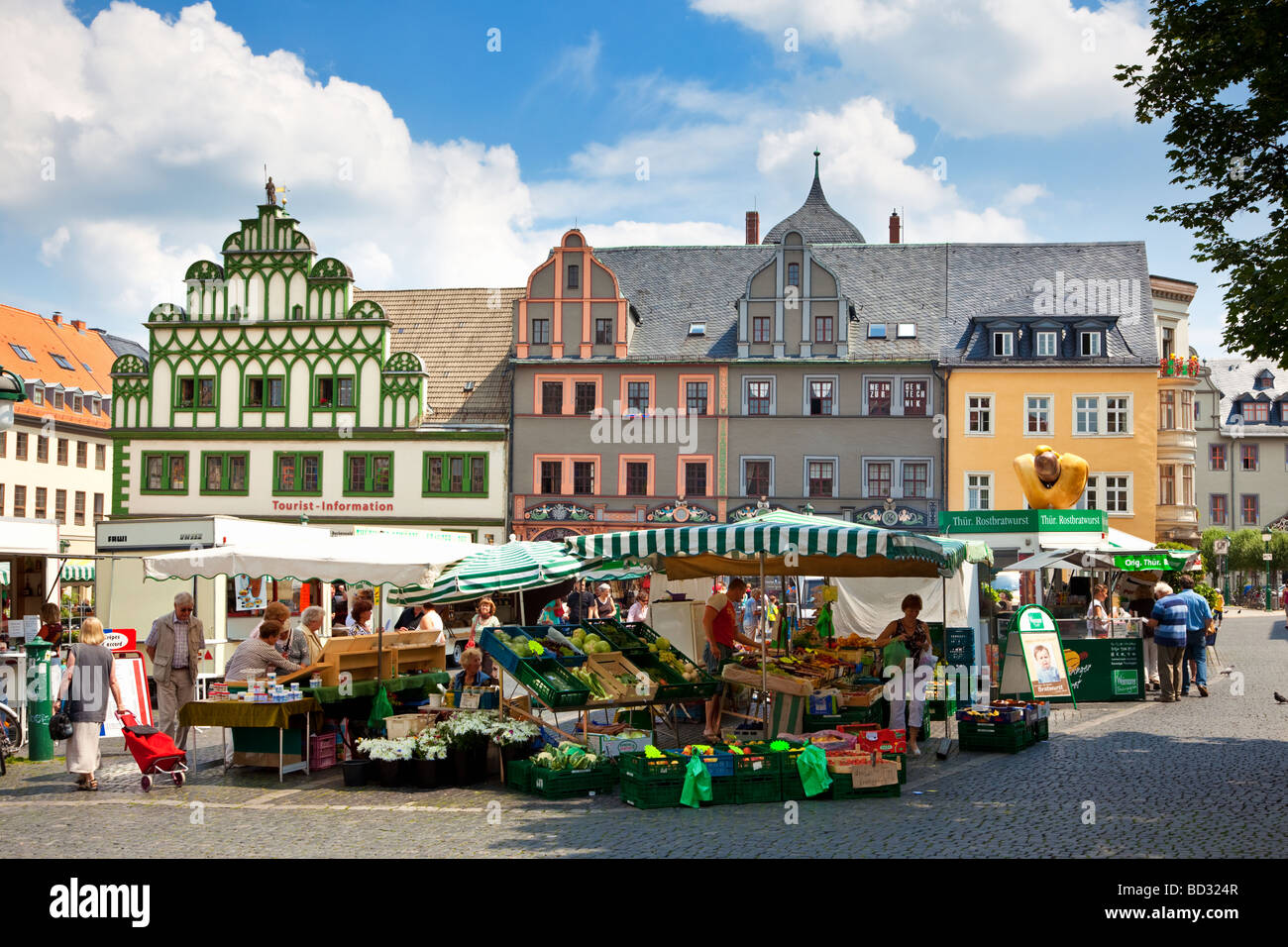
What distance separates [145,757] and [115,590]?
32.9 feet

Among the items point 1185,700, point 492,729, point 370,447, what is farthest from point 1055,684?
point 370,447

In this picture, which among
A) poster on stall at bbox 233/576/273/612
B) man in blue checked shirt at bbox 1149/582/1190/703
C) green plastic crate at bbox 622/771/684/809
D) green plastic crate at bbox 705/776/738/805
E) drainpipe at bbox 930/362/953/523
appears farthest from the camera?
drainpipe at bbox 930/362/953/523

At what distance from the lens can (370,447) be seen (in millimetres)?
42344

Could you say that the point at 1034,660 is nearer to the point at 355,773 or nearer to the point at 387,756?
the point at 387,756

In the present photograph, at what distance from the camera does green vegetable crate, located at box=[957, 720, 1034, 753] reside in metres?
13.5

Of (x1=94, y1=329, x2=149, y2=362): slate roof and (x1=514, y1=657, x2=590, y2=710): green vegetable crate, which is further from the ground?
(x1=94, y1=329, x2=149, y2=362): slate roof

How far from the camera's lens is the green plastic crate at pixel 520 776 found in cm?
1138

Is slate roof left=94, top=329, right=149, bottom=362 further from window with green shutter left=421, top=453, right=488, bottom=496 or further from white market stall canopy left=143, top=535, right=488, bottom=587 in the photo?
white market stall canopy left=143, top=535, right=488, bottom=587

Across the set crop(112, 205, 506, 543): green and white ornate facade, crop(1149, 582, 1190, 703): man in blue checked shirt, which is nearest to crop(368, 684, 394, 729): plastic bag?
crop(1149, 582, 1190, 703): man in blue checked shirt

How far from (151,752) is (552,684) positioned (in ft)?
12.1

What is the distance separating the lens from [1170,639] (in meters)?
18.2

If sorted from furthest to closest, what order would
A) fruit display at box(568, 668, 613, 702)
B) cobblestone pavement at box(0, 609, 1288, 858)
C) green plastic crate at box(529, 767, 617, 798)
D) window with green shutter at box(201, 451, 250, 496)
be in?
window with green shutter at box(201, 451, 250, 496) → fruit display at box(568, 668, 613, 702) → green plastic crate at box(529, 767, 617, 798) → cobblestone pavement at box(0, 609, 1288, 858)

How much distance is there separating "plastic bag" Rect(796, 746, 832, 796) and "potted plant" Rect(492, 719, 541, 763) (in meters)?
2.70

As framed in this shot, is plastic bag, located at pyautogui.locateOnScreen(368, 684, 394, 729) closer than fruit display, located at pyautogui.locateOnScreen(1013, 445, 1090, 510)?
Yes
